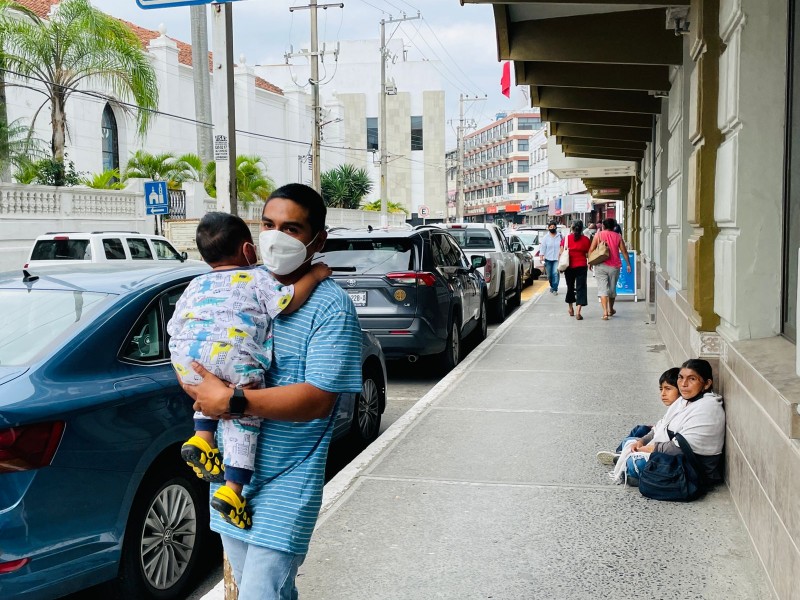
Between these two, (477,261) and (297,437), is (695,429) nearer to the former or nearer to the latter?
(297,437)

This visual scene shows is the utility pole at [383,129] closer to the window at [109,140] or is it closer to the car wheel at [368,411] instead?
the window at [109,140]

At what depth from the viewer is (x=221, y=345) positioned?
2.47 meters

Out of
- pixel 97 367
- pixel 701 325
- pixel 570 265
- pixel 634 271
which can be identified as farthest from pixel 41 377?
pixel 634 271

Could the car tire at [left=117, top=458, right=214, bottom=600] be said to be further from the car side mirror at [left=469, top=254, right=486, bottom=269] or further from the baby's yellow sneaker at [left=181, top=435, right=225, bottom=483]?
the car side mirror at [left=469, top=254, right=486, bottom=269]

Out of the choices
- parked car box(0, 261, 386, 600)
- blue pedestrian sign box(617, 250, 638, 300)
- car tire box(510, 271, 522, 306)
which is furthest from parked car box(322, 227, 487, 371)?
car tire box(510, 271, 522, 306)

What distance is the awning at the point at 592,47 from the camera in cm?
827

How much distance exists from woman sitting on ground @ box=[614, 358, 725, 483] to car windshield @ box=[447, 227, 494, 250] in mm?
12834

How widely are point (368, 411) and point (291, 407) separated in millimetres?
4700

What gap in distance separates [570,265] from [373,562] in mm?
11321

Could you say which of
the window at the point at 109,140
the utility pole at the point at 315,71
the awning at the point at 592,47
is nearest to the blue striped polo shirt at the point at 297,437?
the awning at the point at 592,47

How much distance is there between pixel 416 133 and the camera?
8056cm

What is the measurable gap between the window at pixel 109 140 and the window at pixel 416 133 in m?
43.3

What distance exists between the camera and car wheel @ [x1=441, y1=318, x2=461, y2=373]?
1054cm

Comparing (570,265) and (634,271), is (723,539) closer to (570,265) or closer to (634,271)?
(570,265)
